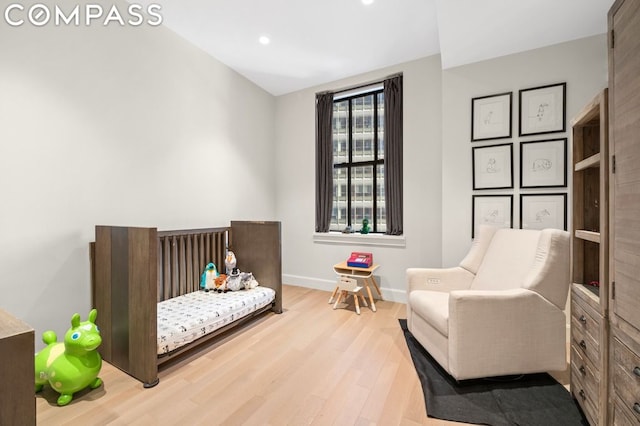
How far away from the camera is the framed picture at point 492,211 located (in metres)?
2.64

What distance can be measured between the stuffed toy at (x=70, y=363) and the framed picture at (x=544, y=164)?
355 centimetres

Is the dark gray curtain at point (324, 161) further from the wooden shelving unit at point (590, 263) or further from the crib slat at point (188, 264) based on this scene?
the wooden shelving unit at point (590, 263)

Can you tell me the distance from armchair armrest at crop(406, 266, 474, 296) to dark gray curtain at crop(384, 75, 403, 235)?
1.03 m

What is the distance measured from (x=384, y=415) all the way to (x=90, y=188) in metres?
2.58

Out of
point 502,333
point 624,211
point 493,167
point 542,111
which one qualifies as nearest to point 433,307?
point 502,333

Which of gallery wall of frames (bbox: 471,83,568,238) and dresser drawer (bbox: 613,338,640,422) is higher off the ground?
gallery wall of frames (bbox: 471,83,568,238)

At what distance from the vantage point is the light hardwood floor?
4.72ft

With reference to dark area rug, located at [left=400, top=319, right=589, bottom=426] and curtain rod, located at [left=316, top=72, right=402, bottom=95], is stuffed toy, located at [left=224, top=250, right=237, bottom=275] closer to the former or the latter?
dark area rug, located at [left=400, top=319, right=589, bottom=426]

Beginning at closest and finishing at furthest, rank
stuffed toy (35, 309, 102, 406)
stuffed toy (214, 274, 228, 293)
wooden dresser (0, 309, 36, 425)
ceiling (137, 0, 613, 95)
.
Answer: wooden dresser (0, 309, 36, 425), stuffed toy (35, 309, 102, 406), ceiling (137, 0, 613, 95), stuffed toy (214, 274, 228, 293)

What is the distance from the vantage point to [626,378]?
41.5 inches

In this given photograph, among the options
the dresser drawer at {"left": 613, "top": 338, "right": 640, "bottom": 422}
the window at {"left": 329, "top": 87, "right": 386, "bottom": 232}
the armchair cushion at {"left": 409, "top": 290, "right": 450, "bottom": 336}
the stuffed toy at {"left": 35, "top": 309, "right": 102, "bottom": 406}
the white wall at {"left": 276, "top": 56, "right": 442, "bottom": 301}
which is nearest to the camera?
the dresser drawer at {"left": 613, "top": 338, "right": 640, "bottom": 422}

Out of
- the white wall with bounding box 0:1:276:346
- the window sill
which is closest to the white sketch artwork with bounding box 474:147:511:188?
the window sill

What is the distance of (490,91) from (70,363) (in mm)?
3920

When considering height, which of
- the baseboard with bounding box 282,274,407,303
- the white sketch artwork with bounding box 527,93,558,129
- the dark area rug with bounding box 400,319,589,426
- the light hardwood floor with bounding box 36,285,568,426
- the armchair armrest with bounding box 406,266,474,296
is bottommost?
the light hardwood floor with bounding box 36,285,568,426
